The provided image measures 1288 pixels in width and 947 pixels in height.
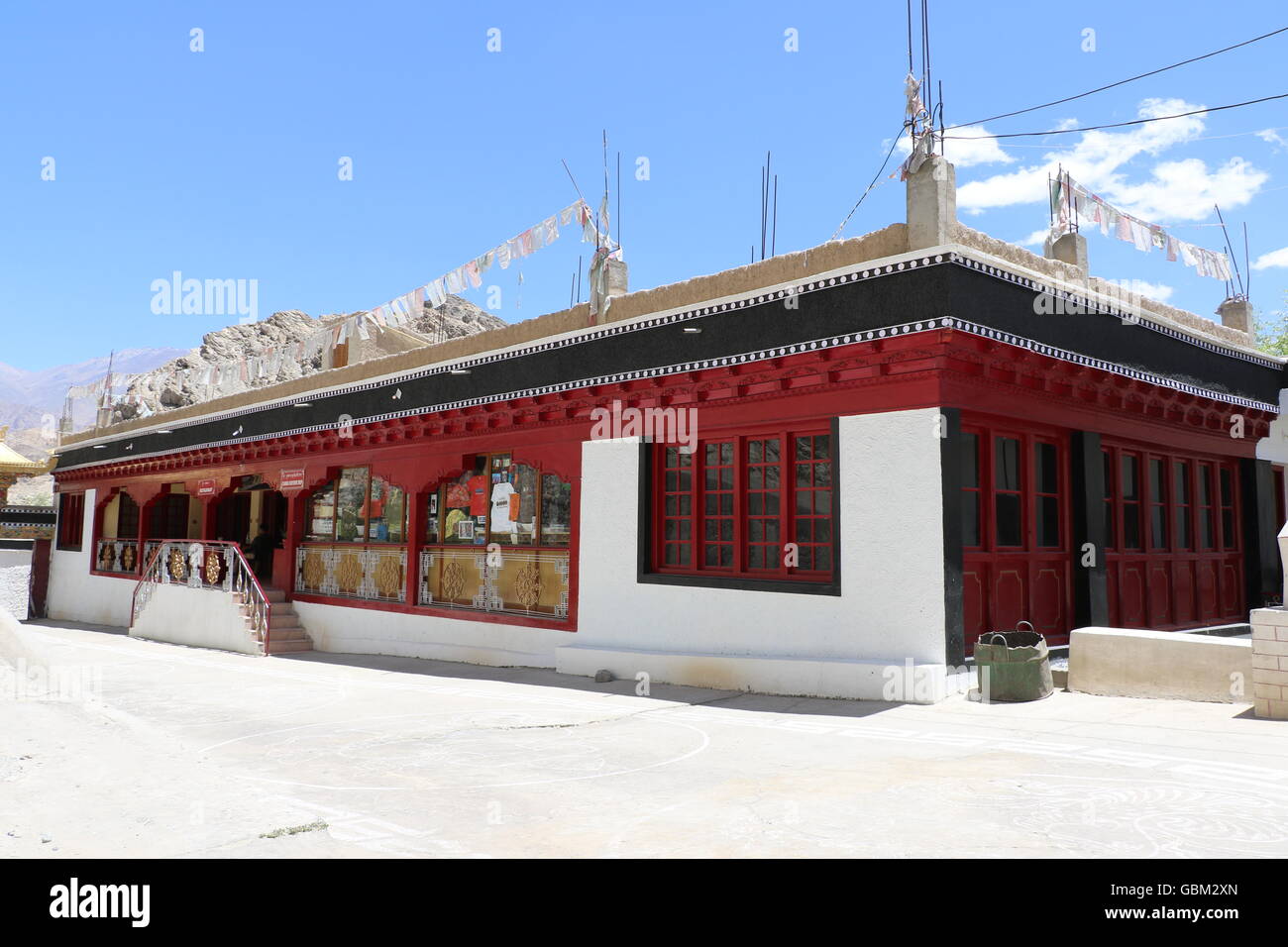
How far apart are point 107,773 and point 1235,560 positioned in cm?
1446

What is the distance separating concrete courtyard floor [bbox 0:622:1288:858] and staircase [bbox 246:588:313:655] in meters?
6.74

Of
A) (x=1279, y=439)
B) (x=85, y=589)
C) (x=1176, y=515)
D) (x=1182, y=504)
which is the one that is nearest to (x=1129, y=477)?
(x=1176, y=515)

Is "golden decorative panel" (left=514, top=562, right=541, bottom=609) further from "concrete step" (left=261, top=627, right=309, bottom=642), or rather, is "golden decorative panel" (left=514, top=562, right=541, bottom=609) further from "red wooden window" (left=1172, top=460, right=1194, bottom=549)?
"red wooden window" (left=1172, top=460, right=1194, bottom=549)

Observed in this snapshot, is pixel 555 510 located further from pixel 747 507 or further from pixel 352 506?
pixel 352 506

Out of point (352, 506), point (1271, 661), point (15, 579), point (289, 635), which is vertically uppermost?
point (352, 506)

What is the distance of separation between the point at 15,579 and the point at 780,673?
96.6 feet

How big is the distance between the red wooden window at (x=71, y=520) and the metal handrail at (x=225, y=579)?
29.5 feet

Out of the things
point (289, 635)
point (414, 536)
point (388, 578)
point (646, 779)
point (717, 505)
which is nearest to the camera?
point (646, 779)

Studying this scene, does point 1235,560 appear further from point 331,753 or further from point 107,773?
point 107,773

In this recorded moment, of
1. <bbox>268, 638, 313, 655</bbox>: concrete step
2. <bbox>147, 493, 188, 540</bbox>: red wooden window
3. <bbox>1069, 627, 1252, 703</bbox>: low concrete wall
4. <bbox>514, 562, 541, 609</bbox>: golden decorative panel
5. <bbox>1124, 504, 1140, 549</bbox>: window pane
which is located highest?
<bbox>147, 493, 188, 540</bbox>: red wooden window

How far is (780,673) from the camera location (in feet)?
31.6

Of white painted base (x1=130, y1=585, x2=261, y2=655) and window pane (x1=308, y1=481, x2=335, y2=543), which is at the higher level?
window pane (x1=308, y1=481, x2=335, y2=543)

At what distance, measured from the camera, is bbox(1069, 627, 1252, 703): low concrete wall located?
7.93 metres

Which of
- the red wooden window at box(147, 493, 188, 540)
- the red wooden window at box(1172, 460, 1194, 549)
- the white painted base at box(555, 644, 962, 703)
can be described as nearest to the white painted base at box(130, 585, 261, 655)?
the red wooden window at box(147, 493, 188, 540)
